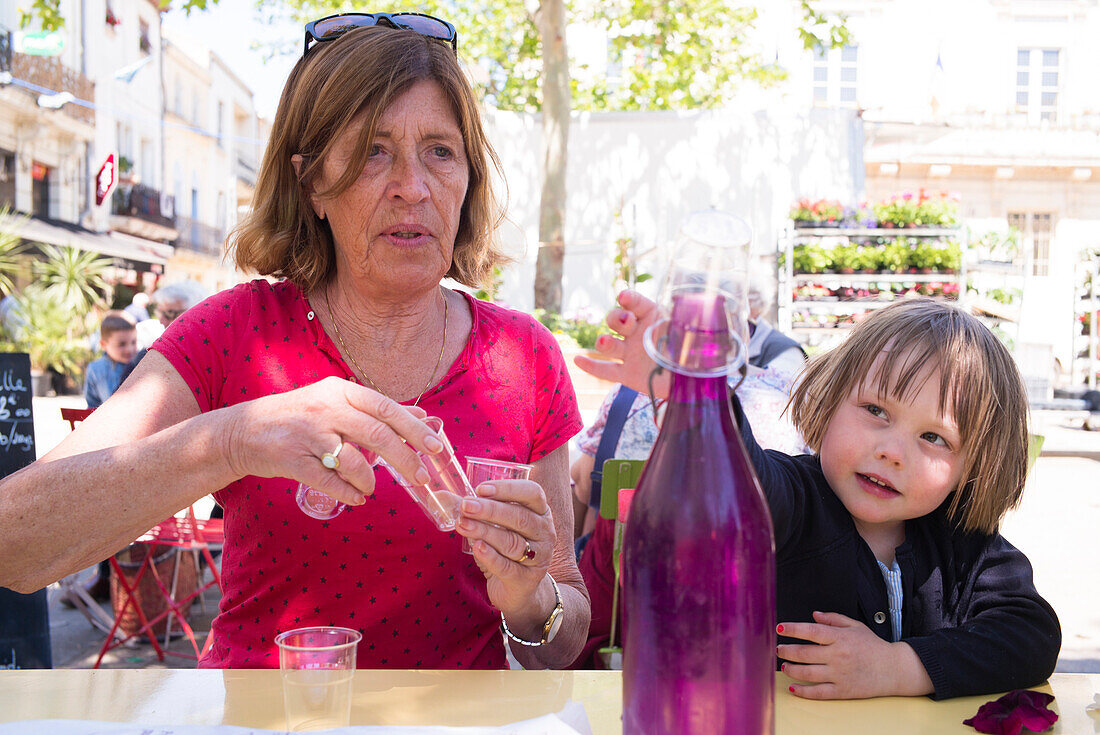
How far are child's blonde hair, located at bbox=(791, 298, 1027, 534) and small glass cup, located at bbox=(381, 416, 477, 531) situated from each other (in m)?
0.79

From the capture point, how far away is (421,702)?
1216 mm

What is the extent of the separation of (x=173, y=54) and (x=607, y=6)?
19152 mm

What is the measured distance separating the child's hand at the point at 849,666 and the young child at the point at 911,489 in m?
0.14

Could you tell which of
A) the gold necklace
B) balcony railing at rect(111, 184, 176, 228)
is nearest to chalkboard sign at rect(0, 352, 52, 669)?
the gold necklace

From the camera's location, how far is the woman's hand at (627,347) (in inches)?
36.4

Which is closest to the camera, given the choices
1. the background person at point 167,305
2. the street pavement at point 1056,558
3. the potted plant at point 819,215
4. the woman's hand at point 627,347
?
the woman's hand at point 627,347

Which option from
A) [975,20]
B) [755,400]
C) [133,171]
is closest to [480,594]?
[755,400]

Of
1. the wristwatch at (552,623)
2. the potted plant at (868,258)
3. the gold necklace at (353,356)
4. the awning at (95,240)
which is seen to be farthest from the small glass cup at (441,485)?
A: the awning at (95,240)

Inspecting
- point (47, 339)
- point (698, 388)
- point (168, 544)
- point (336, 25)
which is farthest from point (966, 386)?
point (47, 339)

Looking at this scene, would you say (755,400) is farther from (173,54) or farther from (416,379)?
(173,54)

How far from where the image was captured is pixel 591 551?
7.99 ft

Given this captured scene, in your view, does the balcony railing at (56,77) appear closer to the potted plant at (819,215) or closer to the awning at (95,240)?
the awning at (95,240)

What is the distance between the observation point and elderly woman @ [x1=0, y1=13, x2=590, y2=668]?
1.57 meters

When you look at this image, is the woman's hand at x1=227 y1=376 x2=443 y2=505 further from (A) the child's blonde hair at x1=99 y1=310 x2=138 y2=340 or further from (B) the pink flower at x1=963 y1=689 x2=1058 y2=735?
(A) the child's blonde hair at x1=99 y1=310 x2=138 y2=340
